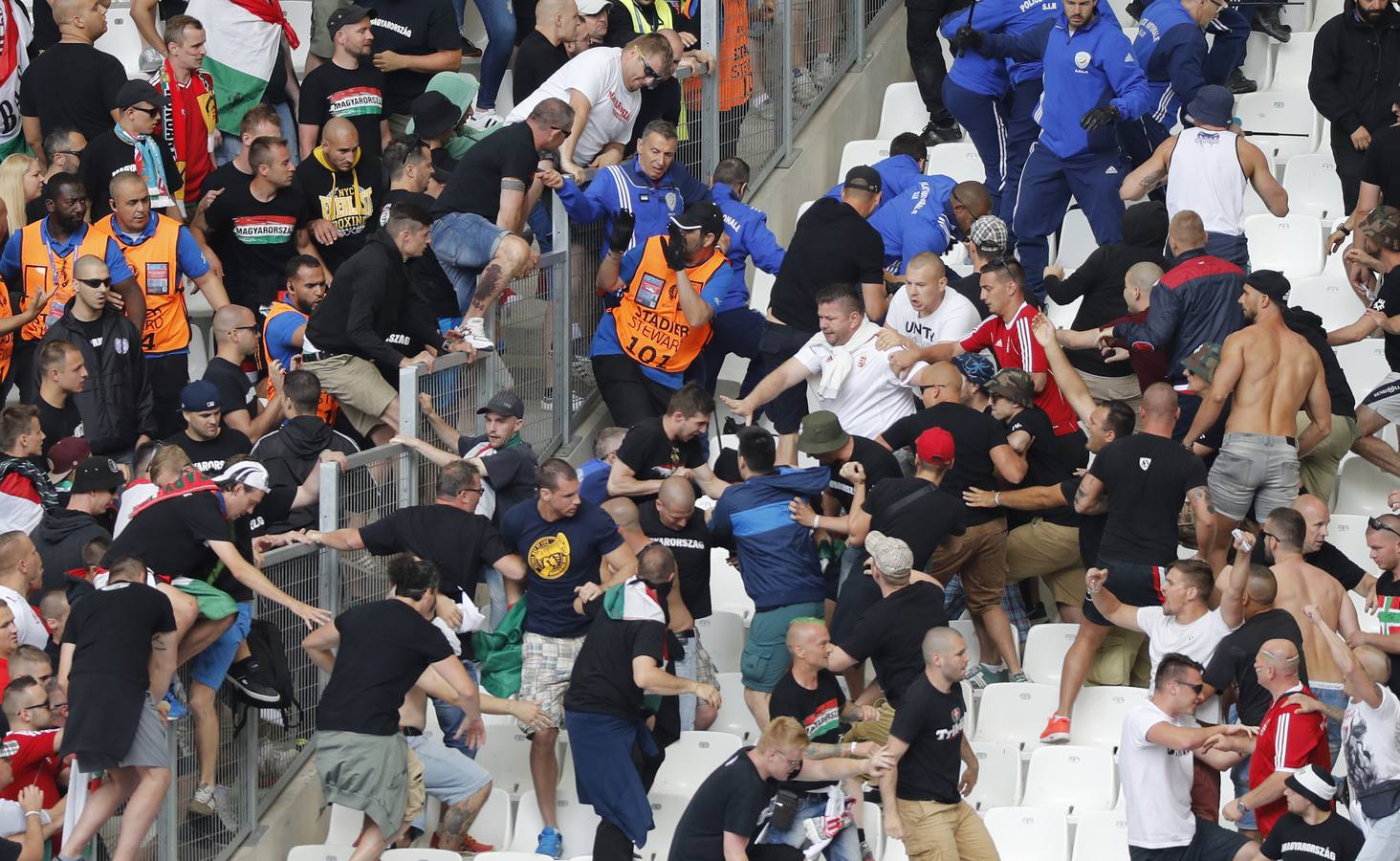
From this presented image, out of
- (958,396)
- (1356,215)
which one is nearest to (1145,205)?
(1356,215)

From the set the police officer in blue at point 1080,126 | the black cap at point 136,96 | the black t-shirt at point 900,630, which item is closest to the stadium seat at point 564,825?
the black t-shirt at point 900,630

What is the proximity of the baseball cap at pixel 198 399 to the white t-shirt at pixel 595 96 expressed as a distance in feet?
7.79

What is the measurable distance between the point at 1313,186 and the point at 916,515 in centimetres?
478

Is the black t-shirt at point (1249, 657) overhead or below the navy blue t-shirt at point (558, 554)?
below

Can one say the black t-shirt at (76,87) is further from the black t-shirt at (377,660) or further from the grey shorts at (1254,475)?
the grey shorts at (1254,475)

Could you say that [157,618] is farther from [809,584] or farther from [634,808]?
[809,584]

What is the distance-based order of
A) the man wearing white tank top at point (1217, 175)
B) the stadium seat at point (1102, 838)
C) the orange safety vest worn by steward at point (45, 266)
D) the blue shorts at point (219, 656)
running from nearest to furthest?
the blue shorts at point (219, 656), the stadium seat at point (1102, 838), the orange safety vest worn by steward at point (45, 266), the man wearing white tank top at point (1217, 175)

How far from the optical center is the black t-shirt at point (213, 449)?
917 cm

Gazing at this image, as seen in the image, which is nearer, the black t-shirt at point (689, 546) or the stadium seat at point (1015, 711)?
the black t-shirt at point (689, 546)

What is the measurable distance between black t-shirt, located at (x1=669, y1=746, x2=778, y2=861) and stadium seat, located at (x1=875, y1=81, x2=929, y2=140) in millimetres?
6764

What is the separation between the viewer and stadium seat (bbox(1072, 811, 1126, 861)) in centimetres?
852

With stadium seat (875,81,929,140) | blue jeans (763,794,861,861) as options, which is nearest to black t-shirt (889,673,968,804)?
blue jeans (763,794,861,861)

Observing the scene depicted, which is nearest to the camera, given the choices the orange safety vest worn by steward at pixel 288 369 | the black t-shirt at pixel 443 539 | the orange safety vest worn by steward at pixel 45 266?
the black t-shirt at pixel 443 539

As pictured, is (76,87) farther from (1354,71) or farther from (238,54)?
(1354,71)
